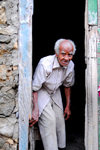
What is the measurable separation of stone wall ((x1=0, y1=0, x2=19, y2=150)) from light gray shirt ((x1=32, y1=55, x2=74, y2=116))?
11.8 inches

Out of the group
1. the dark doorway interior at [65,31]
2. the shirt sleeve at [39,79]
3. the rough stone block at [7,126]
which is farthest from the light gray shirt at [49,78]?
the dark doorway interior at [65,31]

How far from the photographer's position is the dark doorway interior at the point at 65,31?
14.9 ft

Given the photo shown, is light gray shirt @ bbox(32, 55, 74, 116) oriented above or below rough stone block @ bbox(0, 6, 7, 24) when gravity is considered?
Answer: below

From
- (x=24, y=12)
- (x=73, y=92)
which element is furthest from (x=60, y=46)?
(x=73, y=92)

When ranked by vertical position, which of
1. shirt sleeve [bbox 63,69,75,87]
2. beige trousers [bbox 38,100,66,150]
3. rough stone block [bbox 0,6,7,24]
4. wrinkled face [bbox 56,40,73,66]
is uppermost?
rough stone block [bbox 0,6,7,24]

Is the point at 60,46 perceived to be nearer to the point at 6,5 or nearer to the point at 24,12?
A: the point at 24,12

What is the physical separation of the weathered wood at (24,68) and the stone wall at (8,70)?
6 cm

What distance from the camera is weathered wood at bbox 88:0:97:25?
2.58m

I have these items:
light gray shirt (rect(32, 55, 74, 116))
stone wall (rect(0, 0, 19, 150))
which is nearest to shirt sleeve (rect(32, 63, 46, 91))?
light gray shirt (rect(32, 55, 74, 116))

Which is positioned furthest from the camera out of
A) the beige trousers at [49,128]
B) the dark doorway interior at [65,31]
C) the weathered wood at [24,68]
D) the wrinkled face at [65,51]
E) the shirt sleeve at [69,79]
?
the dark doorway interior at [65,31]

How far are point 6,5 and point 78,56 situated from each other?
9.04 feet

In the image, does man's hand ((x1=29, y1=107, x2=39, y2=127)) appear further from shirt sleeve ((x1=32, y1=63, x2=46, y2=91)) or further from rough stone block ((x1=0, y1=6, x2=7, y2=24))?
rough stone block ((x1=0, y1=6, x2=7, y2=24))

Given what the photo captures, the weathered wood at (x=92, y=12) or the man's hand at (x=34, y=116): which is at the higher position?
the weathered wood at (x=92, y=12)

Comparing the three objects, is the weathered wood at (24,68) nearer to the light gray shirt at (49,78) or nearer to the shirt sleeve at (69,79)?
the light gray shirt at (49,78)
